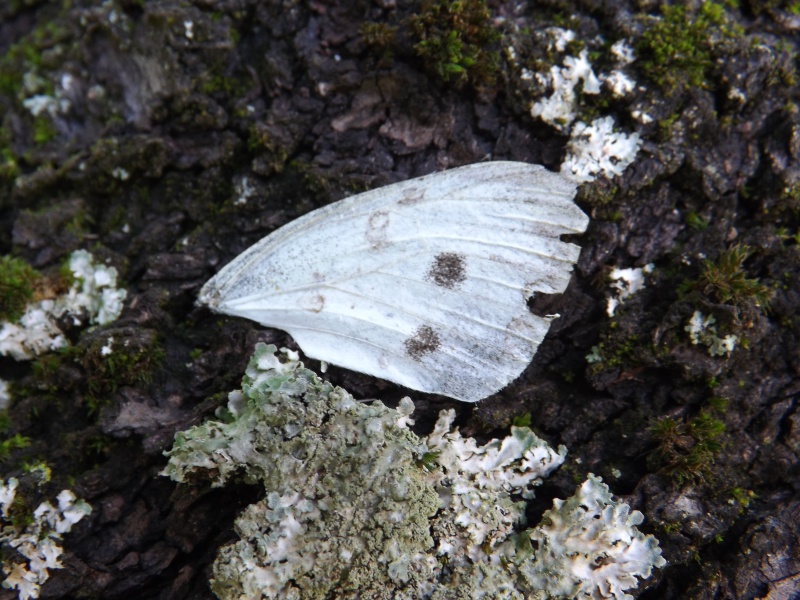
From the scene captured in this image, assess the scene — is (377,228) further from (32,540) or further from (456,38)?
(32,540)

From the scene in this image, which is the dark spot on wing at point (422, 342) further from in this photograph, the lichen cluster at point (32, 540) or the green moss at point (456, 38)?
the lichen cluster at point (32, 540)

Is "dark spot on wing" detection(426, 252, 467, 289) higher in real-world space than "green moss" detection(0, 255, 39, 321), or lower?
higher

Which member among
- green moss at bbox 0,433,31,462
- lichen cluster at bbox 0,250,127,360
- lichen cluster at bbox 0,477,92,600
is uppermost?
lichen cluster at bbox 0,250,127,360

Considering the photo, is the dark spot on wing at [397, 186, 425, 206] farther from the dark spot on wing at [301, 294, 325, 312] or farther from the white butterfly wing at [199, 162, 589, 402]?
the dark spot on wing at [301, 294, 325, 312]

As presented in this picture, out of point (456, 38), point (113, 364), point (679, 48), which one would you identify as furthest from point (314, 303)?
point (679, 48)

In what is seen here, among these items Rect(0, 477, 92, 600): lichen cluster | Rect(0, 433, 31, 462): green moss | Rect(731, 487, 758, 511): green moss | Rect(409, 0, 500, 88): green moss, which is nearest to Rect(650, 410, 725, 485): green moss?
Rect(731, 487, 758, 511): green moss

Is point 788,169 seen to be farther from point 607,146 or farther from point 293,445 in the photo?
point 293,445

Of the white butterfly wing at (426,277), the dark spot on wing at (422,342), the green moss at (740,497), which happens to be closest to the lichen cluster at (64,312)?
the white butterfly wing at (426,277)
